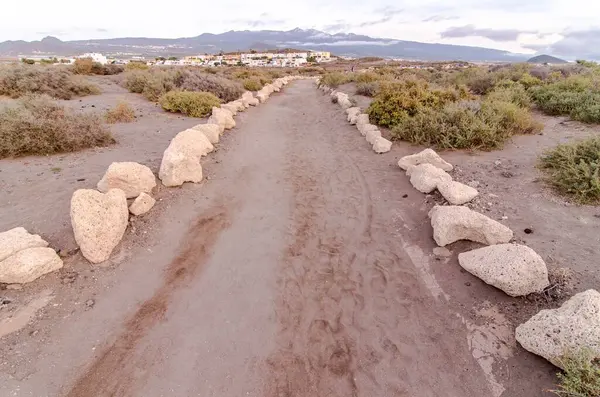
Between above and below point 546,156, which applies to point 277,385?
below

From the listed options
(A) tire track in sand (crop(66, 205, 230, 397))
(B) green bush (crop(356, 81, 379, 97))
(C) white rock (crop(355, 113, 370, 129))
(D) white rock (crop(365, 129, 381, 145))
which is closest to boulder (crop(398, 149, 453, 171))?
(D) white rock (crop(365, 129, 381, 145))

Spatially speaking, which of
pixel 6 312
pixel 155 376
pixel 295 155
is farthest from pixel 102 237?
pixel 295 155

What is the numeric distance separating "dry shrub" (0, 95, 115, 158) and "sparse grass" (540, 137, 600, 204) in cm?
1039

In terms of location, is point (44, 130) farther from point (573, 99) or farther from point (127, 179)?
point (573, 99)

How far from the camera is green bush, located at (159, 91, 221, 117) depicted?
1347 centimetres

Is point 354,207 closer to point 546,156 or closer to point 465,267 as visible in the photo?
point 465,267

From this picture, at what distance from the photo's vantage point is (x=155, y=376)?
3307 millimetres

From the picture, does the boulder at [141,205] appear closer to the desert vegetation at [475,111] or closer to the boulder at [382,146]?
the boulder at [382,146]

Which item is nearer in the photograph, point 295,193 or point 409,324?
point 409,324

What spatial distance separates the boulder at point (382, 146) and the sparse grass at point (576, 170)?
3.61 metres

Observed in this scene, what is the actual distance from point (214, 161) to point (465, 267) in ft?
21.2

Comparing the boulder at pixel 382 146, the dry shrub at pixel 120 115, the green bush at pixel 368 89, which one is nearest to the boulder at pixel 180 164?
the boulder at pixel 382 146

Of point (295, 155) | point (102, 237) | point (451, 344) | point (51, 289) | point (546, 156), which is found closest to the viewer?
point (451, 344)

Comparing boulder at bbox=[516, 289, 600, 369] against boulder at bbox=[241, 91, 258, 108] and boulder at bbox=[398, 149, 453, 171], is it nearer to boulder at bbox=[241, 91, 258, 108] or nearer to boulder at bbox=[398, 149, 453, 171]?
boulder at bbox=[398, 149, 453, 171]
